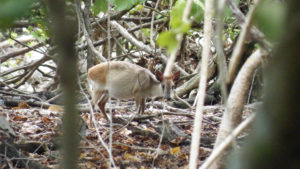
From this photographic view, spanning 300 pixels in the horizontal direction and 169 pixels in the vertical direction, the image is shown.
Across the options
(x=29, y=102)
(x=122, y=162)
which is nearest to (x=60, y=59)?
(x=122, y=162)

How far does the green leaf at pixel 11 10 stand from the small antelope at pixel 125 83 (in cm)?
625

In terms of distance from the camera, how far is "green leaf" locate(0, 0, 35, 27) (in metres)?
0.98

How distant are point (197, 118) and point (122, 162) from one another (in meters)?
2.30

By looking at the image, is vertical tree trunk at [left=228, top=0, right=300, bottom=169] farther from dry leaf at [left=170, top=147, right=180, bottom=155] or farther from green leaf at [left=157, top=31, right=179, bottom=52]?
dry leaf at [left=170, top=147, right=180, bottom=155]

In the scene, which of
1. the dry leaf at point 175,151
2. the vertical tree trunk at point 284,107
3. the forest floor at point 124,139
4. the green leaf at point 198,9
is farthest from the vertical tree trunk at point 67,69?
the dry leaf at point 175,151

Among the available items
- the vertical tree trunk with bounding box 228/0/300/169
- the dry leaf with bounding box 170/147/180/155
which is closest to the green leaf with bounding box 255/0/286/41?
the vertical tree trunk with bounding box 228/0/300/169

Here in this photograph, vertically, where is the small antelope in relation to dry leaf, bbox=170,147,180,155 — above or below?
above

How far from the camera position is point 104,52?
10.1 metres

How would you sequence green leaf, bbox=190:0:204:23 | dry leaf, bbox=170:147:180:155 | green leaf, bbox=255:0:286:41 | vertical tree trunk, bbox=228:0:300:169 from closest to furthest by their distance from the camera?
vertical tree trunk, bbox=228:0:300:169, green leaf, bbox=255:0:286:41, green leaf, bbox=190:0:204:23, dry leaf, bbox=170:147:180:155

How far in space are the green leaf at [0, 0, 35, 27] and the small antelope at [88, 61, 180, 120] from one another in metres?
6.25

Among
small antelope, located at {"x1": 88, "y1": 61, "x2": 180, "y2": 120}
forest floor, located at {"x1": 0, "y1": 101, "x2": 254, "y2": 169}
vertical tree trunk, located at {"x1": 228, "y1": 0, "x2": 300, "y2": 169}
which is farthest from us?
small antelope, located at {"x1": 88, "y1": 61, "x2": 180, "y2": 120}

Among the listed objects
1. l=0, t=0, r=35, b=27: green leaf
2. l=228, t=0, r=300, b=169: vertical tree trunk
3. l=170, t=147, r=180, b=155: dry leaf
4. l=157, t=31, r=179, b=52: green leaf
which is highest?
l=0, t=0, r=35, b=27: green leaf

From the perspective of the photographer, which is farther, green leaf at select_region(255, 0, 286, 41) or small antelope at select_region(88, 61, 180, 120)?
small antelope at select_region(88, 61, 180, 120)

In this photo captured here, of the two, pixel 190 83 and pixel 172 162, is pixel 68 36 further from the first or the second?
pixel 190 83
